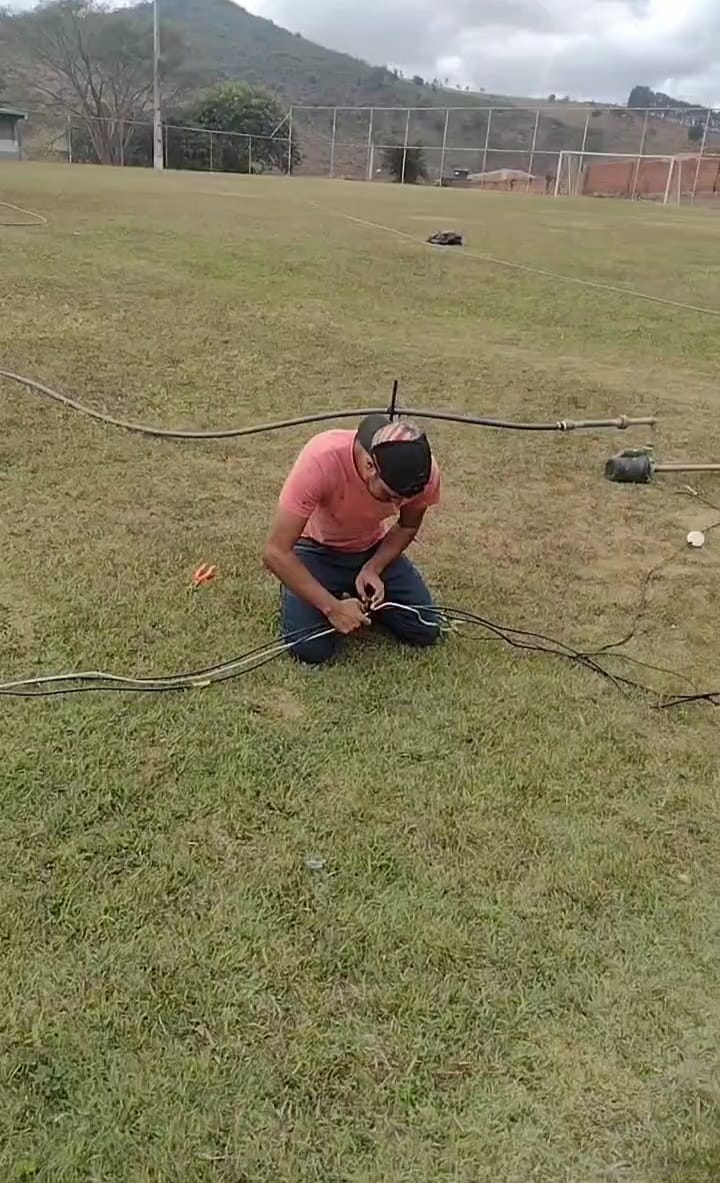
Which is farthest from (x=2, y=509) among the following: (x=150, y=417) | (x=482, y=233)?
→ (x=482, y=233)

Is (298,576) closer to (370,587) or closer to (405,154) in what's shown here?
(370,587)

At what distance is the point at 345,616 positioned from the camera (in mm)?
2584

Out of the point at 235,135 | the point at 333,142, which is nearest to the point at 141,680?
the point at 235,135

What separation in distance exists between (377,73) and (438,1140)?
320 feet

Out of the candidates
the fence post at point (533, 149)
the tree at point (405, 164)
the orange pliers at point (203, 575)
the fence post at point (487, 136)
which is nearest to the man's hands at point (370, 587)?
the orange pliers at point (203, 575)

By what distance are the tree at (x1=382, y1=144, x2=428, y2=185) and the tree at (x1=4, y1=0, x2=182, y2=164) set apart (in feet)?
38.3

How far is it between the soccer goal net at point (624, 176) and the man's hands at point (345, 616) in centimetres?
3225

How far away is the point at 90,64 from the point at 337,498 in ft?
179

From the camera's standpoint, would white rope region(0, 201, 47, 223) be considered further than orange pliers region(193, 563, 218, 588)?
Yes

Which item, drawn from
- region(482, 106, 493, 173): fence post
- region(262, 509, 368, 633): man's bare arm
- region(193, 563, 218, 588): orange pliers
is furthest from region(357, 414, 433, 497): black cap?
region(482, 106, 493, 173): fence post

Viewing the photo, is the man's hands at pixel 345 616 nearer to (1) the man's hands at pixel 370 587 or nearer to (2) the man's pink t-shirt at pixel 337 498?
(1) the man's hands at pixel 370 587

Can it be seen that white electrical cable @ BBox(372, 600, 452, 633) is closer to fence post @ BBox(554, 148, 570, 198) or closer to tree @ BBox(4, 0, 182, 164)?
fence post @ BBox(554, 148, 570, 198)

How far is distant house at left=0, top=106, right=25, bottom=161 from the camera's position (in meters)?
36.4

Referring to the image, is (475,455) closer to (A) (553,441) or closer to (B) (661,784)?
(A) (553,441)
